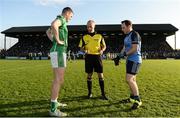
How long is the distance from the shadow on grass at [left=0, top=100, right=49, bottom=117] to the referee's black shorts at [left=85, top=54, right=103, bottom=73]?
1.58 meters

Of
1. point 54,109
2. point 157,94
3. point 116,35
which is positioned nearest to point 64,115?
point 54,109

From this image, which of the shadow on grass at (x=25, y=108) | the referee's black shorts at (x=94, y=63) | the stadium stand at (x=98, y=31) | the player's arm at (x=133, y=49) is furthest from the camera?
the stadium stand at (x=98, y=31)

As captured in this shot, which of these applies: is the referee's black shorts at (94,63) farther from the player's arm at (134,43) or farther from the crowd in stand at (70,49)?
the crowd in stand at (70,49)

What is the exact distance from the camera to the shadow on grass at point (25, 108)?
6180mm

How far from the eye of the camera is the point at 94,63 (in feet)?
27.1

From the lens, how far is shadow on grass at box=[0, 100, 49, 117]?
618cm

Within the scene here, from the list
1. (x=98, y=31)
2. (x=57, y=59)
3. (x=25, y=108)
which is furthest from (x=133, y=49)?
(x=98, y=31)

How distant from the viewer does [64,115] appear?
6.06 m

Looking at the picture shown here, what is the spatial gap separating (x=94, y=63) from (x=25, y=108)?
2.35 m

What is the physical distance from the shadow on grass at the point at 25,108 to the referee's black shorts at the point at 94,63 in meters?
1.58

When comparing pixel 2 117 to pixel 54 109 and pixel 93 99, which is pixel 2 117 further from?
pixel 93 99

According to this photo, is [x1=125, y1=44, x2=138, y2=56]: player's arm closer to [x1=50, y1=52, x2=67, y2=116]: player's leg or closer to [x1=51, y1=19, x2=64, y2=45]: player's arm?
[x1=50, y1=52, x2=67, y2=116]: player's leg

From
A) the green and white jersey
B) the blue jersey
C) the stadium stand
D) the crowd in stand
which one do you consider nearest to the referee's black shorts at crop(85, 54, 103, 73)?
the blue jersey

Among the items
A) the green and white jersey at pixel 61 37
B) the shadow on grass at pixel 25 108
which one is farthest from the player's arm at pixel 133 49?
the shadow on grass at pixel 25 108
